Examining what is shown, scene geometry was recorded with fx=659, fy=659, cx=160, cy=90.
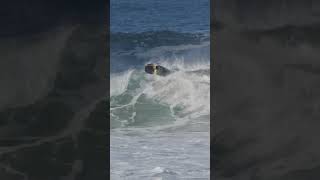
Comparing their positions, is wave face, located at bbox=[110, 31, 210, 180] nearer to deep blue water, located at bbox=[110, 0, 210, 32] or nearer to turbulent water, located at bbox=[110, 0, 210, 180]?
turbulent water, located at bbox=[110, 0, 210, 180]

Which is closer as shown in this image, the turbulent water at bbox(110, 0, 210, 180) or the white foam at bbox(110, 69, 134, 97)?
the turbulent water at bbox(110, 0, 210, 180)

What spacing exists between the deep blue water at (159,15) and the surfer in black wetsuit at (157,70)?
2.93 m

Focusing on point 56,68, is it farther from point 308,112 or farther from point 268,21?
point 308,112

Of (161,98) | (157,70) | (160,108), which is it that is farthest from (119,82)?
(160,108)

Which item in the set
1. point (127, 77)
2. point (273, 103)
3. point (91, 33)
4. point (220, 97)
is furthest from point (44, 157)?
point (127, 77)

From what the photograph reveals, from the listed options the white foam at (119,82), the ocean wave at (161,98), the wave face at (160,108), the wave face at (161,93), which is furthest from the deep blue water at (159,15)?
the ocean wave at (161,98)

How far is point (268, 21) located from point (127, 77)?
12.5m

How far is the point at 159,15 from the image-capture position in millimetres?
19547

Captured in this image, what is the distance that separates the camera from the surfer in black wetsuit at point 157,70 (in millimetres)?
15620

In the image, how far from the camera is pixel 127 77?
15672 mm

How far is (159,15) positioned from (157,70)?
3977mm

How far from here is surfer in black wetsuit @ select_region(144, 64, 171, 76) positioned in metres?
15.6

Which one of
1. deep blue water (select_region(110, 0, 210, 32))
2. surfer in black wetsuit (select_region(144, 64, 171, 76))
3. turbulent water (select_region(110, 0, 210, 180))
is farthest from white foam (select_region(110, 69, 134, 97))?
deep blue water (select_region(110, 0, 210, 32))

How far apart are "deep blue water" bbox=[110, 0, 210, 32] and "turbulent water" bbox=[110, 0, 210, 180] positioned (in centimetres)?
6
